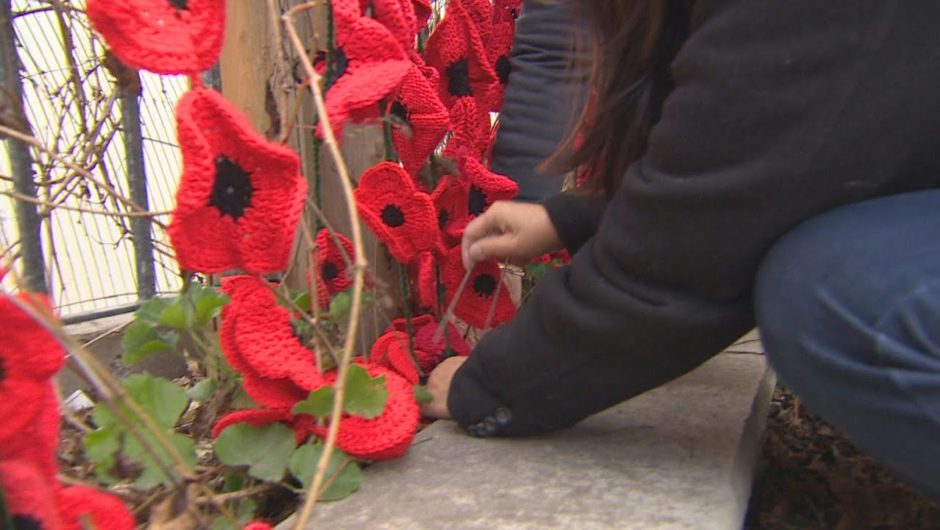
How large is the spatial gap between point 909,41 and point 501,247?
52 centimetres

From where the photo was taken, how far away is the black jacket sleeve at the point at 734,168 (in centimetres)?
65

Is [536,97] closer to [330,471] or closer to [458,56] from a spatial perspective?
[458,56]

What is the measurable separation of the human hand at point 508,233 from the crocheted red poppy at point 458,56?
0.59 feet

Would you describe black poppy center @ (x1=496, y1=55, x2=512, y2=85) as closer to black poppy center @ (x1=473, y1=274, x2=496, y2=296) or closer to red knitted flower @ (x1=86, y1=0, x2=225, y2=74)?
black poppy center @ (x1=473, y1=274, x2=496, y2=296)

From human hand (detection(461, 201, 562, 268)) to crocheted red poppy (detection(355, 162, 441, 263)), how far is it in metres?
0.07

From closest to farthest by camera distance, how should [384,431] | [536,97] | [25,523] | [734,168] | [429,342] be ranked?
[25,523] → [734,168] → [384,431] → [429,342] → [536,97]

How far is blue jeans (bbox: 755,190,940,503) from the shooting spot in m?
0.60

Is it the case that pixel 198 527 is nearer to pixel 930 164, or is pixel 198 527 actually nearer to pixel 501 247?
pixel 501 247

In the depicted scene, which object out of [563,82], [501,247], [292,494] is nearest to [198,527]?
[292,494]

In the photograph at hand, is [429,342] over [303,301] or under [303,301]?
under

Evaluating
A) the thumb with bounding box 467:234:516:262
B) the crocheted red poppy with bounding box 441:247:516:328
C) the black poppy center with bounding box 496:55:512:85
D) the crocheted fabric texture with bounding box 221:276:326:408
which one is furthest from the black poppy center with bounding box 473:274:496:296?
the crocheted fabric texture with bounding box 221:276:326:408

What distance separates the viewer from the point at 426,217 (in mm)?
965

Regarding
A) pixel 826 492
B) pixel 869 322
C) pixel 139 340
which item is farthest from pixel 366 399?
pixel 826 492

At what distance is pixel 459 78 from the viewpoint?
1.11 m
